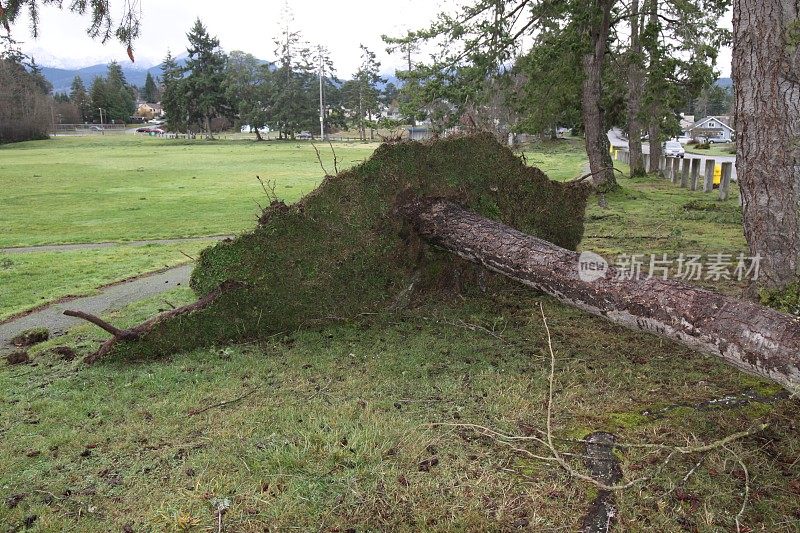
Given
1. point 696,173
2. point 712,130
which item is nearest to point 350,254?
point 696,173

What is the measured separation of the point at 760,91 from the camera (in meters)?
5.05

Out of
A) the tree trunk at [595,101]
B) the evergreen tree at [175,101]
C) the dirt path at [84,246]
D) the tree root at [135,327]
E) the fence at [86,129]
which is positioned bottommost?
the dirt path at [84,246]

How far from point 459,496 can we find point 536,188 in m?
4.72

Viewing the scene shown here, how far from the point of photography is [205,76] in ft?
226

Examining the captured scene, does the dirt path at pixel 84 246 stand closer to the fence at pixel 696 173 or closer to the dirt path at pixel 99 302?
the dirt path at pixel 99 302

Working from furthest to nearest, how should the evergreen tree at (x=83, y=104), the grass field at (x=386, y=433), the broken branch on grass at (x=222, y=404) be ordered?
the evergreen tree at (x=83, y=104)
the broken branch on grass at (x=222, y=404)
the grass field at (x=386, y=433)

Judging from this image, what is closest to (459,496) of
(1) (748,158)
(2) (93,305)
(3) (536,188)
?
(1) (748,158)

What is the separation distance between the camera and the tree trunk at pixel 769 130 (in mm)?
4934

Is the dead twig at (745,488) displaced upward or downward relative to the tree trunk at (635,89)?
downward

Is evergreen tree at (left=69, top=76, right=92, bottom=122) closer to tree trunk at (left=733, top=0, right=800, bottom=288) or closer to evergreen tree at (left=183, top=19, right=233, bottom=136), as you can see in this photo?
evergreen tree at (left=183, top=19, right=233, bottom=136)

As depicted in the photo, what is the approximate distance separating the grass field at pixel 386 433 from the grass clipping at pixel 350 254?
10.5 inches

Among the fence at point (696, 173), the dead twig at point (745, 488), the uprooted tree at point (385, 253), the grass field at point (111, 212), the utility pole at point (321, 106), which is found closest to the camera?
the dead twig at point (745, 488)

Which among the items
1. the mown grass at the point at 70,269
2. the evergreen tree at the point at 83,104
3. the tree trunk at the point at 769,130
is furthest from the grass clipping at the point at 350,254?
the evergreen tree at the point at 83,104

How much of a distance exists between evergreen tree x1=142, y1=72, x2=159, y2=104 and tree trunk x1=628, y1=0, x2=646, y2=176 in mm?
153597
